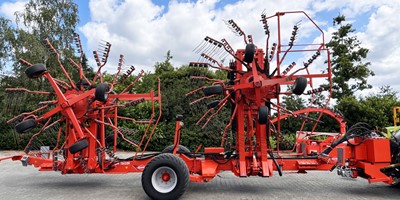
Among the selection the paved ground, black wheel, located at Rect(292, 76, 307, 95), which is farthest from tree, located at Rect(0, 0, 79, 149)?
black wheel, located at Rect(292, 76, 307, 95)

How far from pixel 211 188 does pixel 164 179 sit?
5.52 feet

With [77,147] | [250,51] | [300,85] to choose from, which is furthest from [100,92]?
[300,85]

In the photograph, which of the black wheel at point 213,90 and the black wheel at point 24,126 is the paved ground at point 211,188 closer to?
the black wheel at point 24,126

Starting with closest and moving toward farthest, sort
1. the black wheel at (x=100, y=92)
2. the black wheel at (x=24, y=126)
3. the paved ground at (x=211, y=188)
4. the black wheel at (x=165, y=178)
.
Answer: the black wheel at (x=165, y=178)
the black wheel at (x=100, y=92)
the paved ground at (x=211, y=188)
the black wheel at (x=24, y=126)

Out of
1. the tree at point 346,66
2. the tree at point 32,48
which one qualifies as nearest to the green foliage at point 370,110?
the tree at point 346,66

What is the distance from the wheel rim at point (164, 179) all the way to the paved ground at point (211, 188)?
0.49 m

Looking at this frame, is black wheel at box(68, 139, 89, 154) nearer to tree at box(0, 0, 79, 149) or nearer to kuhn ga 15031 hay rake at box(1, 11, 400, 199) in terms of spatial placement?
kuhn ga 15031 hay rake at box(1, 11, 400, 199)

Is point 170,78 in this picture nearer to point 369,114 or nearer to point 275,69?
point 369,114

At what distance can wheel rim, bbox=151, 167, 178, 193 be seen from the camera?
6965 millimetres

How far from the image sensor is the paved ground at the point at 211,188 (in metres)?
7.57

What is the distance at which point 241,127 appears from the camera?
778 centimetres

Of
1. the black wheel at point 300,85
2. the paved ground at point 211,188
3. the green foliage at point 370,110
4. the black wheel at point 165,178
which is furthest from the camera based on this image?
the green foliage at point 370,110

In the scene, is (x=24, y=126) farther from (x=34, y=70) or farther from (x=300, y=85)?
(x=300, y=85)

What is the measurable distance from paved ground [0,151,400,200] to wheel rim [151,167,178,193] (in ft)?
1.60
